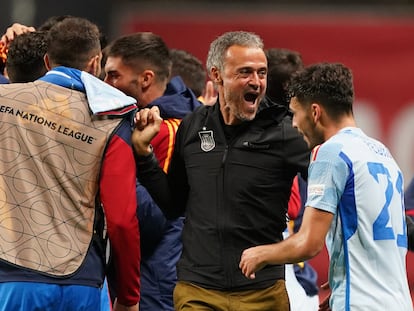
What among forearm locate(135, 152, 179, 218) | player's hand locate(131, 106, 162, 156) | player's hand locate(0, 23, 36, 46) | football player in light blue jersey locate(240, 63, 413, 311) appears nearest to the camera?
football player in light blue jersey locate(240, 63, 413, 311)

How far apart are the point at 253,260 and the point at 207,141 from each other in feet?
2.25

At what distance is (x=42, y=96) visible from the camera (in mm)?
5223

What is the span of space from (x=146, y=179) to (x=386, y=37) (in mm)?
6209

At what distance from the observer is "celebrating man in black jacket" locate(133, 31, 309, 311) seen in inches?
210

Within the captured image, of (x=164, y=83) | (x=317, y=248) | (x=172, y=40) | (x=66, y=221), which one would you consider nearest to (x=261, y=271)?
(x=317, y=248)

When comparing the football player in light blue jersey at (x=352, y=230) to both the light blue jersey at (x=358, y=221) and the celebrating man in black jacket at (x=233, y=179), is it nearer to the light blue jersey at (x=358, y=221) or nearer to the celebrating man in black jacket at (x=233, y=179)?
the light blue jersey at (x=358, y=221)

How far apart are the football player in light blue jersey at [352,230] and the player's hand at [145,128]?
0.65 meters

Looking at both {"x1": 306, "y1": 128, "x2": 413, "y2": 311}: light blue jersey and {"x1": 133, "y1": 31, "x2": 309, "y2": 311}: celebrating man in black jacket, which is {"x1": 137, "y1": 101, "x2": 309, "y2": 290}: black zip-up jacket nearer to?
{"x1": 133, "y1": 31, "x2": 309, "y2": 311}: celebrating man in black jacket

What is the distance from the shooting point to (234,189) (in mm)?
5375

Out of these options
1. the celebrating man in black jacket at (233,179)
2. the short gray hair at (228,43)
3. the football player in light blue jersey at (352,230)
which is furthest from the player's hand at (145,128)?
the football player in light blue jersey at (352,230)

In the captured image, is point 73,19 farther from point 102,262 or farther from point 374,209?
point 374,209

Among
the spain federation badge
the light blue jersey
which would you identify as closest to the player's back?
the light blue jersey

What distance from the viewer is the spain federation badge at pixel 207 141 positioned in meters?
5.48

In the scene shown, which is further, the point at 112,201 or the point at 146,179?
the point at 146,179
